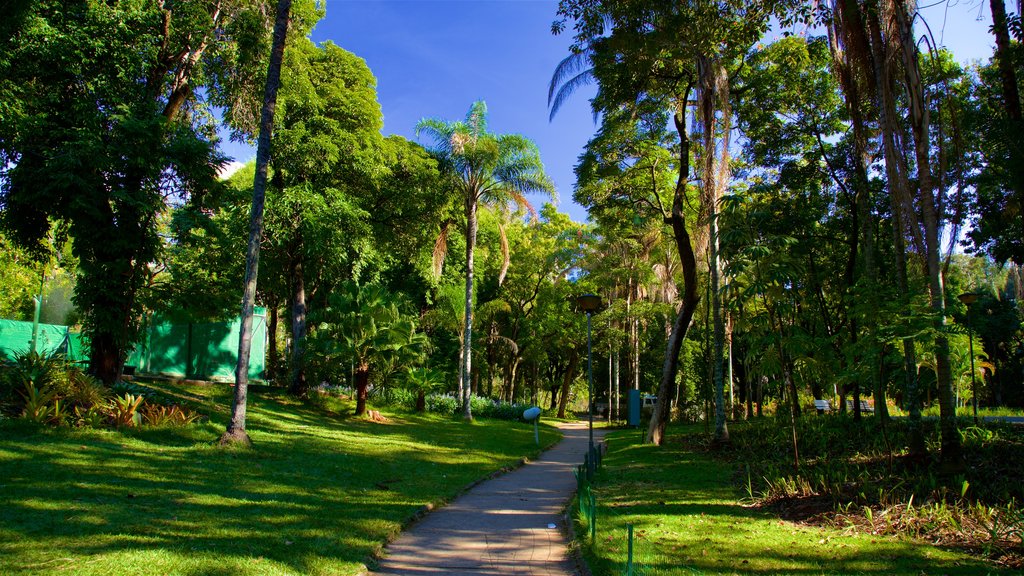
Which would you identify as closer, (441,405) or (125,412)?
(125,412)

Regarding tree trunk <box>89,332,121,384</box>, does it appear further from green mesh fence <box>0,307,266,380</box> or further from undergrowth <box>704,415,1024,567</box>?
undergrowth <box>704,415,1024,567</box>

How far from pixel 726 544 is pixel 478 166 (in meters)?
21.1

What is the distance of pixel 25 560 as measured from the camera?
458cm

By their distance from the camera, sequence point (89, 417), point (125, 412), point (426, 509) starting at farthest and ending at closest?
point (125, 412) → point (89, 417) → point (426, 509)

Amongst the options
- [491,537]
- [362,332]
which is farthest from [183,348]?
[491,537]

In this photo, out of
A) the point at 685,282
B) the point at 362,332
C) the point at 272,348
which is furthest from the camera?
the point at 272,348

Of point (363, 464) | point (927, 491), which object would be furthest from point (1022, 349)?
point (363, 464)

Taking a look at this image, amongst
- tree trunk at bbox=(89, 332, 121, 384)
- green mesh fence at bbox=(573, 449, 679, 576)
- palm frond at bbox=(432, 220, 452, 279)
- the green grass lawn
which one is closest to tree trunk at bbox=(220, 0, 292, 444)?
the green grass lawn

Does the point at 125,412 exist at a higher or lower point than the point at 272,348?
lower

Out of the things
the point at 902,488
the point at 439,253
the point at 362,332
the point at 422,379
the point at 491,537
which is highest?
the point at 439,253

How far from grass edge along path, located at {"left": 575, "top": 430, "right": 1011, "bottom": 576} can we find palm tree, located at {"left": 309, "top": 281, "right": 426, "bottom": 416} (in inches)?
459

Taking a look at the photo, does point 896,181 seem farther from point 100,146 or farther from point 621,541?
point 100,146

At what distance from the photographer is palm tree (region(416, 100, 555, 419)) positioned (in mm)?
24938

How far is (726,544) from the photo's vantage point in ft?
19.4
